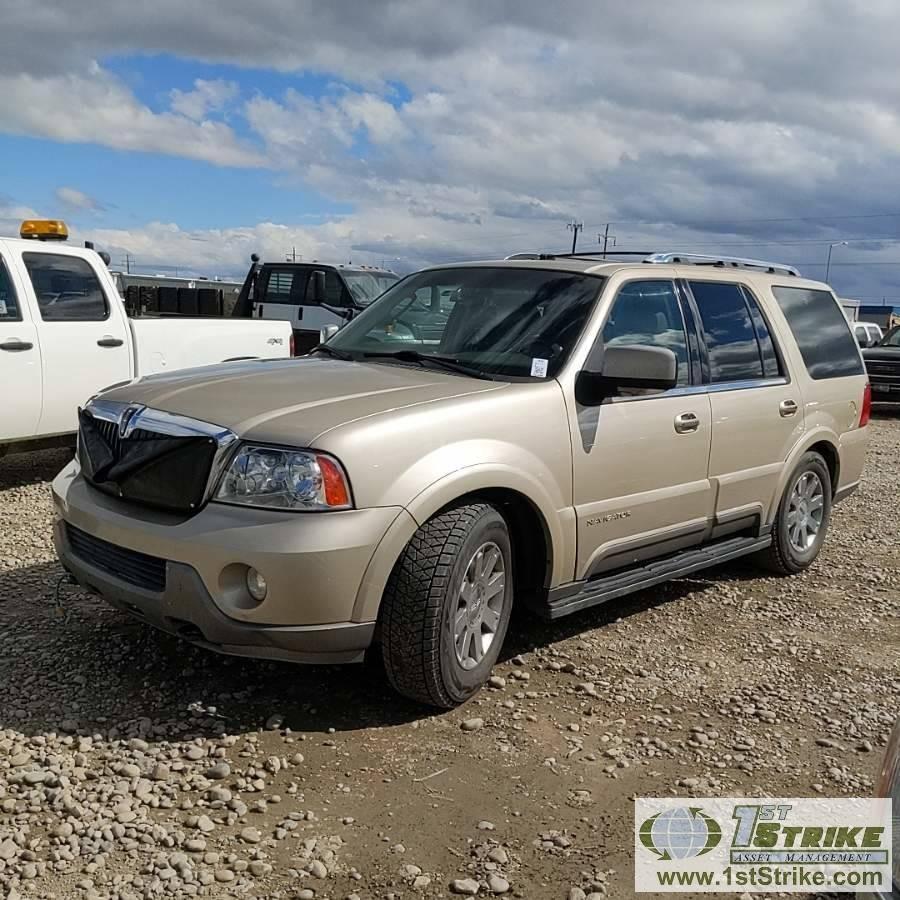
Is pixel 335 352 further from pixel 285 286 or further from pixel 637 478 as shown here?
pixel 285 286

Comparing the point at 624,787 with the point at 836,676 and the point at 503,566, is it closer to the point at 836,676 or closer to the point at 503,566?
the point at 503,566

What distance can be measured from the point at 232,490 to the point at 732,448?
286cm

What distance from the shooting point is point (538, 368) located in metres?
4.12

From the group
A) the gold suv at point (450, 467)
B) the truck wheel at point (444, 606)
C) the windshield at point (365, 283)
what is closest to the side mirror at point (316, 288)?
the windshield at point (365, 283)

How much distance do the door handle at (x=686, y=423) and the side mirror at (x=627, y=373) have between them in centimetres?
53

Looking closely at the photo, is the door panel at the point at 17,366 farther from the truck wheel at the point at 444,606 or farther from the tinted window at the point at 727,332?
the tinted window at the point at 727,332

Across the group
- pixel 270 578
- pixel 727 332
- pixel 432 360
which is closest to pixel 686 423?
pixel 727 332

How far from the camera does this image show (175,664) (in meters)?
4.05

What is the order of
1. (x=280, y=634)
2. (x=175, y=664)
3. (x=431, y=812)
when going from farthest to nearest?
(x=175, y=664) < (x=280, y=634) < (x=431, y=812)

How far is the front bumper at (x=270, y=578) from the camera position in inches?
127

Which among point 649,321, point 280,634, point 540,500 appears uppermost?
point 649,321

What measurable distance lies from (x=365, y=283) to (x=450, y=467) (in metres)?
12.8

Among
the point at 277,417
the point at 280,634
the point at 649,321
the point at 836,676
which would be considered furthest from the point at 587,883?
the point at 649,321

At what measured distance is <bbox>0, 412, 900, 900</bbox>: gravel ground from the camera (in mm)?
2787
